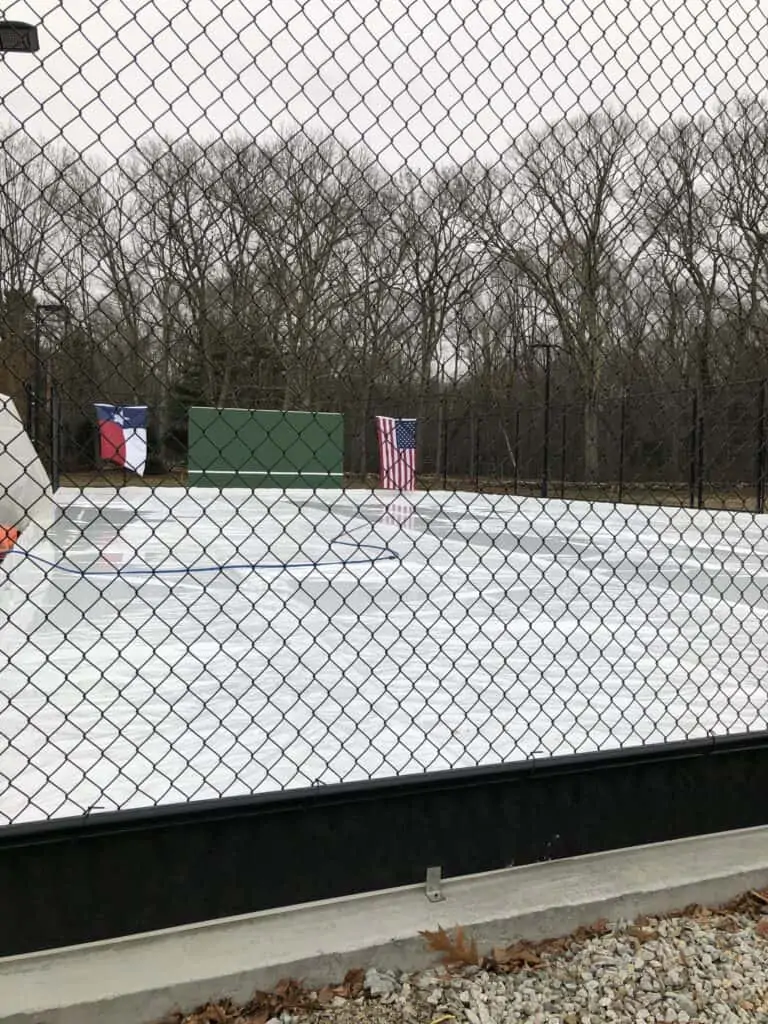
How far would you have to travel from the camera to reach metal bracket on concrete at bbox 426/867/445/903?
158cm

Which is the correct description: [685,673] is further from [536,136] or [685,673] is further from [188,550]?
[188,550]

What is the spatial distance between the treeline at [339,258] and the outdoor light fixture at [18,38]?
162 mm

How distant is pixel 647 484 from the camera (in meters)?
11.9

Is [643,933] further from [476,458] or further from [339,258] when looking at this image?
[476,458]

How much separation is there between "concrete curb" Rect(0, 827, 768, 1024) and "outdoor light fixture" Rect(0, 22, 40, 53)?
5.22ft

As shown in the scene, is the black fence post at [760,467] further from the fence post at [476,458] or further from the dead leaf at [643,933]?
the dead leaf at [643,933]

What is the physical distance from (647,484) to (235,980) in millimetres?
11487

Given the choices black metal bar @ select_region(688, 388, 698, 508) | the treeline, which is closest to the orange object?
the treeline

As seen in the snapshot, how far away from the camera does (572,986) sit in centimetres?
138

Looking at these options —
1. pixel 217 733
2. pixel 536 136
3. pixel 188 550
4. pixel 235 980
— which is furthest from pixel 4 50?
pixel 188 550

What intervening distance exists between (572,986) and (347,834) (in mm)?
492

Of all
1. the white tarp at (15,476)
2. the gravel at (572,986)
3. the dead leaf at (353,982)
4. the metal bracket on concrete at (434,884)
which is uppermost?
the white tarp at (15,476)

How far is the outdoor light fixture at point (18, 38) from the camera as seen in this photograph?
1311 millimetres

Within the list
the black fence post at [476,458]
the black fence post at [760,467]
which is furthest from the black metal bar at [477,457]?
the black fence post at [760,467]
